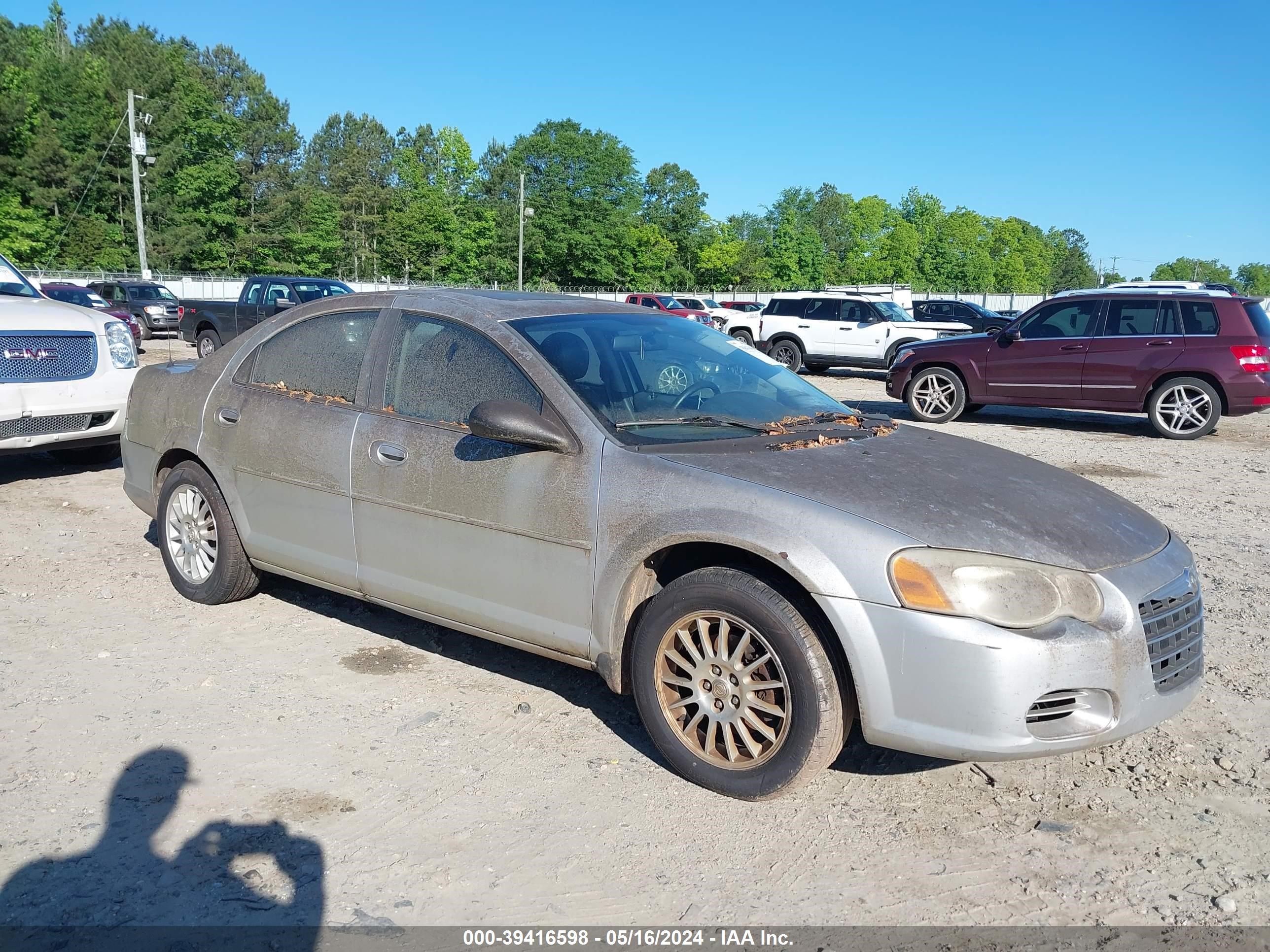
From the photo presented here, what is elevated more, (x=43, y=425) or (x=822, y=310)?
(x=822, y=310)

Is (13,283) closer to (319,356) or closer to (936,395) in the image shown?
(319,356)

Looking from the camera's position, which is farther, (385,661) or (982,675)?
(385,661)

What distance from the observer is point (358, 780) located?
3.44 metres

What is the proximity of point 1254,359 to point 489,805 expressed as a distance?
12.2 metres

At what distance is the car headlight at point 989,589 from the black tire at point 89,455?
8.37m

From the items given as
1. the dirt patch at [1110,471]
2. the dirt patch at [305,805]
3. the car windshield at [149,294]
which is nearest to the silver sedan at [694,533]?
the dirt patch at [305,805]

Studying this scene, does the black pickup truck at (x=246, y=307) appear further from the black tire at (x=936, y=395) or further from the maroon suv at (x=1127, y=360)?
the maroon suv at (x=1127, y=360)

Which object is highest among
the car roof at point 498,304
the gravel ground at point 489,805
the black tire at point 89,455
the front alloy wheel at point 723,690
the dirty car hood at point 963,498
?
the car roof at point 498,304

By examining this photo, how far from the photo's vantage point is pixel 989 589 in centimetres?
298

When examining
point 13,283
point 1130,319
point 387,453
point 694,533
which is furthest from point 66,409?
point 1130,319

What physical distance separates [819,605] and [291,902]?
5.68 ft

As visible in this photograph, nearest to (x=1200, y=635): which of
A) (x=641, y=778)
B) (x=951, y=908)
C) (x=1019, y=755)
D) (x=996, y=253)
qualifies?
(x=1019, y=755)

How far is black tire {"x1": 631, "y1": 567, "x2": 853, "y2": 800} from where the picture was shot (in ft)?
10.2

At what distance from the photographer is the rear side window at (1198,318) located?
1247cm
